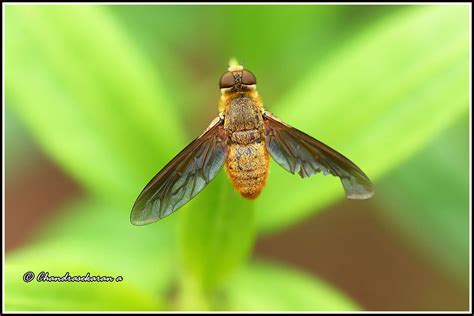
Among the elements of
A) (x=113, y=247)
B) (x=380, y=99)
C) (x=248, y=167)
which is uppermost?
(x=380, y=99)

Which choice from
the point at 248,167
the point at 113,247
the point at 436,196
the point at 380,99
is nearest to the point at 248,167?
the point at 248,167

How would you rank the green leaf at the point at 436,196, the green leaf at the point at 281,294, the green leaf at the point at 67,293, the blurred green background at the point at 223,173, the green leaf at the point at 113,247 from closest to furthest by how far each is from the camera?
the green leaf at the point at 67,293
the blurred green background at the point at 223,173
the green leaf at the point at 281,294
the green leaf at the point at 113,247
the green leaf at the point at 436,196

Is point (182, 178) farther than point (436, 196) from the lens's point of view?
No

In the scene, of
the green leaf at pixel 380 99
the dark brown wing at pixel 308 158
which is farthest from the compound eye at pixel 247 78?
the green leaf at pixel 380 99

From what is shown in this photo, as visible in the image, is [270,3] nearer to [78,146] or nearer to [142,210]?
[78,146]

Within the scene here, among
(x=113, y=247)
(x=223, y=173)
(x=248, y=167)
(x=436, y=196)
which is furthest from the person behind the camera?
(x=436, y=196)

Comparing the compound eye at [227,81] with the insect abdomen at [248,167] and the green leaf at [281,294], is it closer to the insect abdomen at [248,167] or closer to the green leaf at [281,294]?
the insect abdomen at [248,167]

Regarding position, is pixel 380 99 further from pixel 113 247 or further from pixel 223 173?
pixel 113 247
